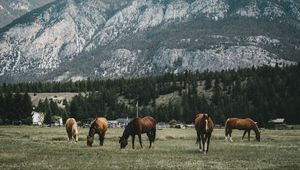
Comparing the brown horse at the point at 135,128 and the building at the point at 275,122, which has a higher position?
the brown horse at the point at 135,128

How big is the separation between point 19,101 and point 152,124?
487 ft

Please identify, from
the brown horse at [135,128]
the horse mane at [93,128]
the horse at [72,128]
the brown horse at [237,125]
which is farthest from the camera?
the brown horse at [237,125]

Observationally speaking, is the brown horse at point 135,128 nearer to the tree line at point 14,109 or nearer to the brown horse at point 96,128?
the brown horse at point 96,128

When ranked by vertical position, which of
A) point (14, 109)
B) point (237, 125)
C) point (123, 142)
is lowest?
point (14, 109)

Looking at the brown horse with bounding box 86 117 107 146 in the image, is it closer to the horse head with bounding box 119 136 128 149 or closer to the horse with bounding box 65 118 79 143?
the horse head with bounding box 119 136 128 149

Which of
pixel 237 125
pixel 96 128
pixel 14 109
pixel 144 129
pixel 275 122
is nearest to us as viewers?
pixel 144 129

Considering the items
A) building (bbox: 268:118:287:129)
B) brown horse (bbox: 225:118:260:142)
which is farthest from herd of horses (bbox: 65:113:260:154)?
building (bbox: 268:118:287:129)

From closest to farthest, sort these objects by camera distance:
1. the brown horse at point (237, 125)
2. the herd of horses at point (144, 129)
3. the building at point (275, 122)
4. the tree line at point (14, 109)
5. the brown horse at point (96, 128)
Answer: the herd of horses at point (144, 129) < the brown horse at point (96, 128) < the brown horse at point (237, 125) < the building at point (275, 122) < the tree line at point (14, 109)

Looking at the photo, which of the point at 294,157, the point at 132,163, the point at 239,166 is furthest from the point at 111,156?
the point at 294,157

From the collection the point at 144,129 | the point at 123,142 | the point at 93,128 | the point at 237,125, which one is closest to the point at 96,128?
the point at 93,128

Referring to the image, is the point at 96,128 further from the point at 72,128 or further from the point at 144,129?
the point at 72,128

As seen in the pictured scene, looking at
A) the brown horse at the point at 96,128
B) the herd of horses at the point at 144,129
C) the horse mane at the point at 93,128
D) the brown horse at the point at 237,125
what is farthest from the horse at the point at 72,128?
the brown horse at the point at 237,125

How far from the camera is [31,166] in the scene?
31156 millimetres

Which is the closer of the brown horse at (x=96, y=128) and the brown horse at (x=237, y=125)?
the brown horse at (x=96, y=128)
